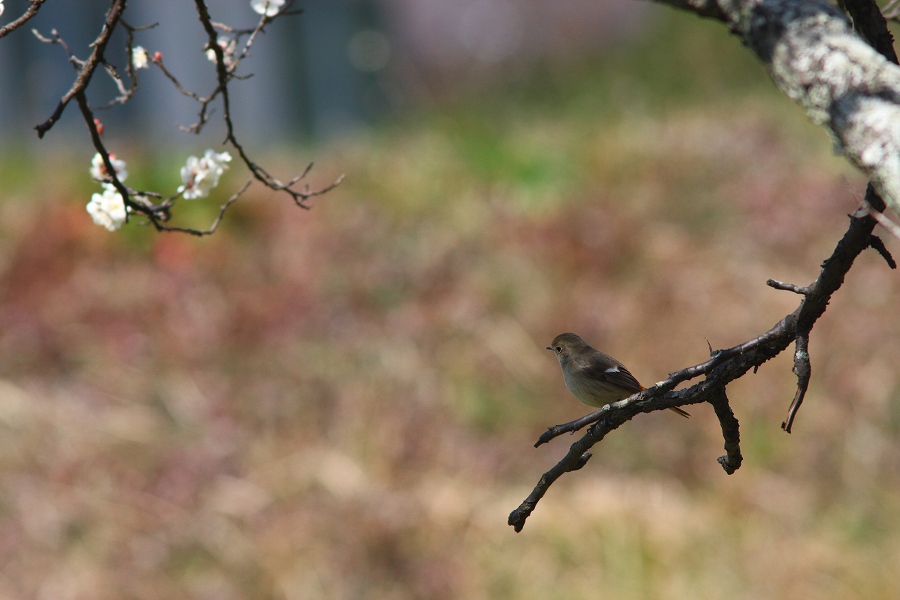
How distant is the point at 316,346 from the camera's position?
20.5 ft

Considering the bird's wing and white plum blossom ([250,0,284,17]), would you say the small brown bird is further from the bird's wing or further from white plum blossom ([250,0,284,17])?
white plum blossom ([250,0,284,17])

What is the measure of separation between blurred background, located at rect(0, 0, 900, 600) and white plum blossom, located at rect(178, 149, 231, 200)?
3.22 meters

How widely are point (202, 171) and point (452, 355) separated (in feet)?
14.0

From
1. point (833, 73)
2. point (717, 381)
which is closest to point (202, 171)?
point (717, 381)

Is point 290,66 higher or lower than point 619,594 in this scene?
higher

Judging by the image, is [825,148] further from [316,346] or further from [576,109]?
[316,346]

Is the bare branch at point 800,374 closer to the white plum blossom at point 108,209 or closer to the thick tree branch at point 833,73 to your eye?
the thick tree branch at point 833,73

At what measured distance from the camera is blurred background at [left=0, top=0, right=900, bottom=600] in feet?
15.8

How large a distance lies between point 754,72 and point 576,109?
1632mm

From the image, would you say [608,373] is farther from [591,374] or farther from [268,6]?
[268,6]

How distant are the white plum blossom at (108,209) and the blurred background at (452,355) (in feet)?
10.5

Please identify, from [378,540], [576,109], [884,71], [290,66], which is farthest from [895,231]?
[290,66]

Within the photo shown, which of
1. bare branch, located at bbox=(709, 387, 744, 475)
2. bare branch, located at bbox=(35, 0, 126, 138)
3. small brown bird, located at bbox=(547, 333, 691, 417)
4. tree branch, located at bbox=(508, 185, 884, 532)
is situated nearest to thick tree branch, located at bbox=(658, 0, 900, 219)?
tree branch, located at bbox=(508, 185, 884, 532)

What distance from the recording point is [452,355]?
20.0 feet
